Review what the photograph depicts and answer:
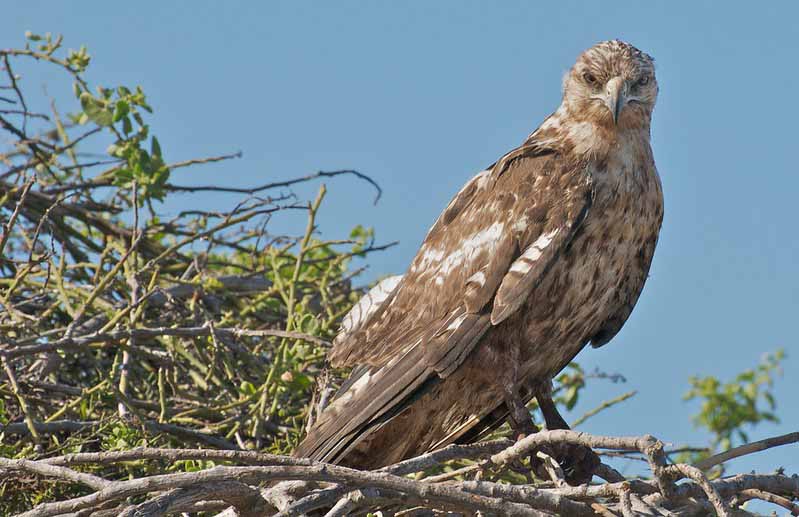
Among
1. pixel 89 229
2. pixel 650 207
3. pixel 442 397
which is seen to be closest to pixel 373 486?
pixel 442 397

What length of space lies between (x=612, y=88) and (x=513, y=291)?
107 centimetres

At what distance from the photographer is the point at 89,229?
248 inches

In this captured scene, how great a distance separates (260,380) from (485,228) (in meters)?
1.30

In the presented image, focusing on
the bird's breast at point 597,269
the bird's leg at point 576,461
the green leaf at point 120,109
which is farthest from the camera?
the green leaf at point 120,109

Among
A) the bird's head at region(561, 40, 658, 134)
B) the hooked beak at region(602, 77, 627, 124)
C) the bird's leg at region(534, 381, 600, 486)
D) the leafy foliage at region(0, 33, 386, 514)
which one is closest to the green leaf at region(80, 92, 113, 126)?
the leafy foliage at region(0, 33, 386, 514)

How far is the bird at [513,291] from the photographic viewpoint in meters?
4.97

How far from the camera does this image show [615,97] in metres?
5.46

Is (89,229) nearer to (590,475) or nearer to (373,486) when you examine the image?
(590,475)

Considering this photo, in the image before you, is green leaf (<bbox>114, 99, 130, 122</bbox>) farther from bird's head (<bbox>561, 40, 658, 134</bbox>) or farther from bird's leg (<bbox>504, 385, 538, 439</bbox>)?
bird's leg (<bbox>504, 385, 538, 439</bbox>)

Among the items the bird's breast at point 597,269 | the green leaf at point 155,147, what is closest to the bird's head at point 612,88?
the bird's breast at point 597,269

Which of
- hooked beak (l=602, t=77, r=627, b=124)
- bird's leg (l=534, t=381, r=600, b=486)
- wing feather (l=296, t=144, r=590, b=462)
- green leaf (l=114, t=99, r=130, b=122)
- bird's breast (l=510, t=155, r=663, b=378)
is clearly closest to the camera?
wing feather (l=296, t=144, r=590, b=462)

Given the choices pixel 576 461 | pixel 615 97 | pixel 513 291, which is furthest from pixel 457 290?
pixel 615 97

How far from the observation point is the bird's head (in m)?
5.48

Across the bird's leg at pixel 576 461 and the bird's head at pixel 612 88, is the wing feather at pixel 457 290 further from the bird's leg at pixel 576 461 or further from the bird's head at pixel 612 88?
the bird's leg at pixel 576 461
